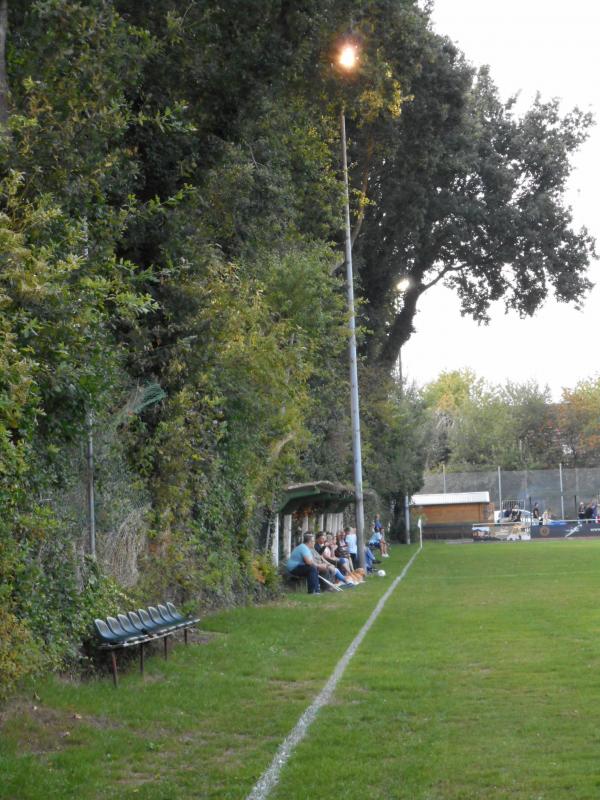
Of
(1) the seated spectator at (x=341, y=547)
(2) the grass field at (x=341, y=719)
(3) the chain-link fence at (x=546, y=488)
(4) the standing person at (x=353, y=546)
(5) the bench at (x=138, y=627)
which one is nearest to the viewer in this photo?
(2) the grass field at (x=341, y=719)

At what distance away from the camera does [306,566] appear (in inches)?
1032

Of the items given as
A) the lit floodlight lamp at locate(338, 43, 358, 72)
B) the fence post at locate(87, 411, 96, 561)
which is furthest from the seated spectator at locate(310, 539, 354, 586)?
the fence post at locate(87, 411, 96, 561)

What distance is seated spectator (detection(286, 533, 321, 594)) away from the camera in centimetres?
2606

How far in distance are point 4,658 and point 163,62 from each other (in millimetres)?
10480

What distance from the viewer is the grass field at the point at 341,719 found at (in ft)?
25.2

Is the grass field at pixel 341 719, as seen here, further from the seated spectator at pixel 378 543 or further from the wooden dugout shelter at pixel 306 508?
the seated spectator at pixel 378 543

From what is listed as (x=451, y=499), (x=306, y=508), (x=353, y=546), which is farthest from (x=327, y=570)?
(x=451, y=499)

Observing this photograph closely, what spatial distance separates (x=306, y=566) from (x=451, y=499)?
5048 centimetres

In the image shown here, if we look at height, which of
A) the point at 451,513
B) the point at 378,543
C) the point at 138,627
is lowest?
the point at 378,543

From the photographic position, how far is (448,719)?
9844mm

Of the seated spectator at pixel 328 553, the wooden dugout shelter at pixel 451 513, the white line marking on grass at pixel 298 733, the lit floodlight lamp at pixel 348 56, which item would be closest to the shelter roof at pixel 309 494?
the seated spectator at pixel 328 553

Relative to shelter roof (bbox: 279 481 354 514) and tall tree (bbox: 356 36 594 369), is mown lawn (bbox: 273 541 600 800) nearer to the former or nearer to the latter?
shelter roof (bbox: 279 481 354 514)

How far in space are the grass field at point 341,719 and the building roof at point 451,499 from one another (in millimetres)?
A: 56391

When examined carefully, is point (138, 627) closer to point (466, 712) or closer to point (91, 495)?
point (91, 495)
